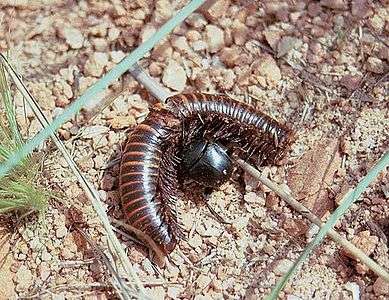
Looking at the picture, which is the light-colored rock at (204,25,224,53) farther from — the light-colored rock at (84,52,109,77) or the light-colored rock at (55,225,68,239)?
the light-colored rock at (55,225,68,239)

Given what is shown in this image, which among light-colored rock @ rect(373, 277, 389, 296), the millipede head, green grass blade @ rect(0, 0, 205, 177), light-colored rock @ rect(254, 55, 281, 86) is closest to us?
green grass blade @ rect(0, 0, 205, 177)

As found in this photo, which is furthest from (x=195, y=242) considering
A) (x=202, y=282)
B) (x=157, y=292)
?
(x=157, y=292)

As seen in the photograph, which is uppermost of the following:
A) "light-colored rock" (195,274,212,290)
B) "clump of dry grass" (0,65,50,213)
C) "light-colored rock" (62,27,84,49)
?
"light-colored rock" (62,27,84,49)

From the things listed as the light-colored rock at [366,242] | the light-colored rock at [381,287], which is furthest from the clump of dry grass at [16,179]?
the light-colored rock at [381,287]

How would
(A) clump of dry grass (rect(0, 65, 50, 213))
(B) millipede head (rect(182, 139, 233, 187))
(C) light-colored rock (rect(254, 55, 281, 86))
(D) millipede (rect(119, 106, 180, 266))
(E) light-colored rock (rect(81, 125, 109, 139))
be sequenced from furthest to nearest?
(C) light-colored rock (rect(254, 55, 281, 86)) < (E) light-colored rock (rect(81, 125, 109, 139)) < (B) millipede head (rect(182, 139, 233, 187)) < (D) millipede (rect(119, 106, 180, 266)) < (A) clump of dry grass (rect(0, 65, 50, 213))

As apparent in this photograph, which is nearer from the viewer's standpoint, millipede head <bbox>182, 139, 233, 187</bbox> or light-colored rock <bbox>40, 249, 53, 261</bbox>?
light-colored rock <bbox>40, 249, 53, 261</bbox>

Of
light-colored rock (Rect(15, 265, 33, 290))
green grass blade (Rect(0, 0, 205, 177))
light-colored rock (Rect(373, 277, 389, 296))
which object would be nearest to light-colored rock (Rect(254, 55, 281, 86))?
green grass blade (Rect(0, 0, 205, 177))

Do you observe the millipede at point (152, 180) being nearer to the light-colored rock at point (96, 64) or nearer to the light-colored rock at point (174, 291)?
the light-colored rock at point (174, 291)
